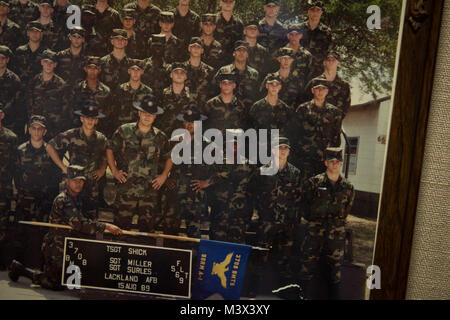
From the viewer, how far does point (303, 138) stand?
172 cm

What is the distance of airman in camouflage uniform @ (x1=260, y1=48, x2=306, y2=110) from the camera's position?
5.55 feet

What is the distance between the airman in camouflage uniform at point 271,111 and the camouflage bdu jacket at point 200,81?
29 cm

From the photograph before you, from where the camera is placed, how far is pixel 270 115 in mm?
1711

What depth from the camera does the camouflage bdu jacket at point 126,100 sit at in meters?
1.75

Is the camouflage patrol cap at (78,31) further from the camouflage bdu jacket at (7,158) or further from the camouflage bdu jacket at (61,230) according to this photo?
the camouflage bdu jacket at (61,230)

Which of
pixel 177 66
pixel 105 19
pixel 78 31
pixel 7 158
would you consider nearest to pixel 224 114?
pixel 177 66

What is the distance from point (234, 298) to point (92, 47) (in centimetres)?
167

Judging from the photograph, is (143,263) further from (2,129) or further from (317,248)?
(2,129)

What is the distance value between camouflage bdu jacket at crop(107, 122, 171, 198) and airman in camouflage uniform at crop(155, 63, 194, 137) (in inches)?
2.3

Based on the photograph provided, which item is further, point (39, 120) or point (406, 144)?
point (39, 120)

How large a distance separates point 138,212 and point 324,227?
3.56ft

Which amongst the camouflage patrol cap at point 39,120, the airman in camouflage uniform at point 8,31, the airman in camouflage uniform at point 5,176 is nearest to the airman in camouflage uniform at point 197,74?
the camouflage patrol cap at point 39,120

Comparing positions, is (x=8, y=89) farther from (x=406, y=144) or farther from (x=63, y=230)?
(x=406, y=144)
